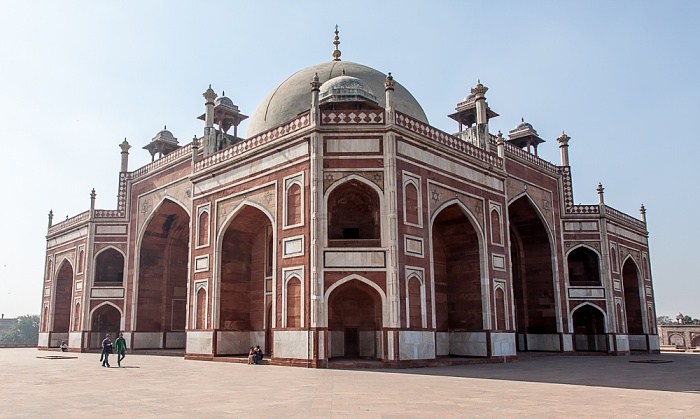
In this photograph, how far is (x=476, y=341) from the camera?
61.5 ft

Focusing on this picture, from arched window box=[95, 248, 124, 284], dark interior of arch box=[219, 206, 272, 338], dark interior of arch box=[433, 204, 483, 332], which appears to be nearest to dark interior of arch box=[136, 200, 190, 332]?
arched window box=[95, 248, 124, 284]

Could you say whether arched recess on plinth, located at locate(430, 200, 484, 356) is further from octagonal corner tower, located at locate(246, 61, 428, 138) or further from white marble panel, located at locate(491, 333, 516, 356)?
octagonal corner tower, located at locate(246, 61, 428, 138)

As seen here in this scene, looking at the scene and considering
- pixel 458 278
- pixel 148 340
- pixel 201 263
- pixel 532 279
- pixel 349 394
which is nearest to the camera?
pixel 349 394

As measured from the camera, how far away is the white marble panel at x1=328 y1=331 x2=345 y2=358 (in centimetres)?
1750

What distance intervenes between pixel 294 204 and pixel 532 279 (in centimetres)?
1322

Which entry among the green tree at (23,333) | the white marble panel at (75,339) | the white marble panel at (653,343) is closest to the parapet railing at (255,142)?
the white marble panel at (75,339)

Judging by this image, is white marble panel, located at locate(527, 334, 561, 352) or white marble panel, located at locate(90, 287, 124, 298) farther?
white marble panel, located at locate(90, 287, 124, 298)

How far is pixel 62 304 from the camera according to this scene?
31078mm

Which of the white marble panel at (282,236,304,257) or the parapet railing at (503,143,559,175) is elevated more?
the parapet railing at (503,143,559,175)

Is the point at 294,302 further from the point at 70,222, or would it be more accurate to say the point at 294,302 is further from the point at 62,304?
the point at 62,304

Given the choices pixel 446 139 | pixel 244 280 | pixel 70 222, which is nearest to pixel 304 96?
pixel 446 139

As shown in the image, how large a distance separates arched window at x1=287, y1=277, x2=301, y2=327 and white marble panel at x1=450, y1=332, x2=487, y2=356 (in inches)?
236

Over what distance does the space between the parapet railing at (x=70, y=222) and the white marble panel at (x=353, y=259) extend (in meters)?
17.5

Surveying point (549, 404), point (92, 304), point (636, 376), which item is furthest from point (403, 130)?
point (92, 304)
